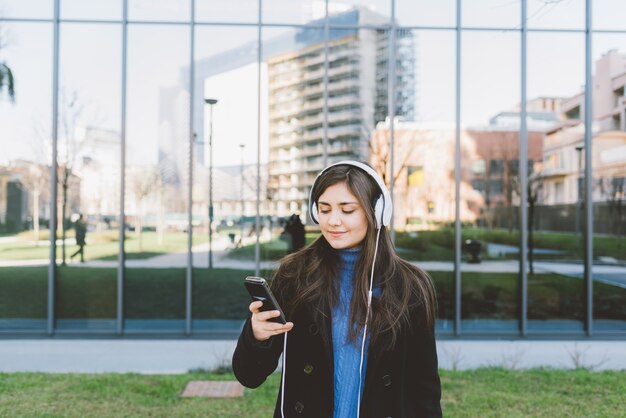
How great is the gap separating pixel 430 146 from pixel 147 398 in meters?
6.33

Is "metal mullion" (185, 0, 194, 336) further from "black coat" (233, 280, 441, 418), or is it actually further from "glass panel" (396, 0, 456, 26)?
"black coat" (233, 280, 441, 418)

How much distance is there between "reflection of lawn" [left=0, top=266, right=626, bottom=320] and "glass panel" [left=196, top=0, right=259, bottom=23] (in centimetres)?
440

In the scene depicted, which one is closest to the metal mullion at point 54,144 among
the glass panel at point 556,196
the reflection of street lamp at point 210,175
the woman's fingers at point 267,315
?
the reflection of street lamp at point 210,175

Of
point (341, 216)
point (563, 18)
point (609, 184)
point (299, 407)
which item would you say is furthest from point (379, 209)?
point (563, 18)

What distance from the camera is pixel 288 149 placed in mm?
9773

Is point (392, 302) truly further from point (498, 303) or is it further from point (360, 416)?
point (498, 303)

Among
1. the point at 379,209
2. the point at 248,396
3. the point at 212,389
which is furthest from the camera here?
the point at 212,389

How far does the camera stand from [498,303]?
9789mm

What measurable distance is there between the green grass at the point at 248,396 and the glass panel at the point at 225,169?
116 inches

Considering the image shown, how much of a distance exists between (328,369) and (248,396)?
403 centimetres

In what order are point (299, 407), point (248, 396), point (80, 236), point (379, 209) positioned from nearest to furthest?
point (299, 407) → point (379, 209) → point (248, 396) → point (80, 236)

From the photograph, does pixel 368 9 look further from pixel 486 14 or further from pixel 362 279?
pixel 362 279

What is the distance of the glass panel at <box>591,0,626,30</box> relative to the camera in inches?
383

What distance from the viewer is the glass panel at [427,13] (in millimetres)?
9789
